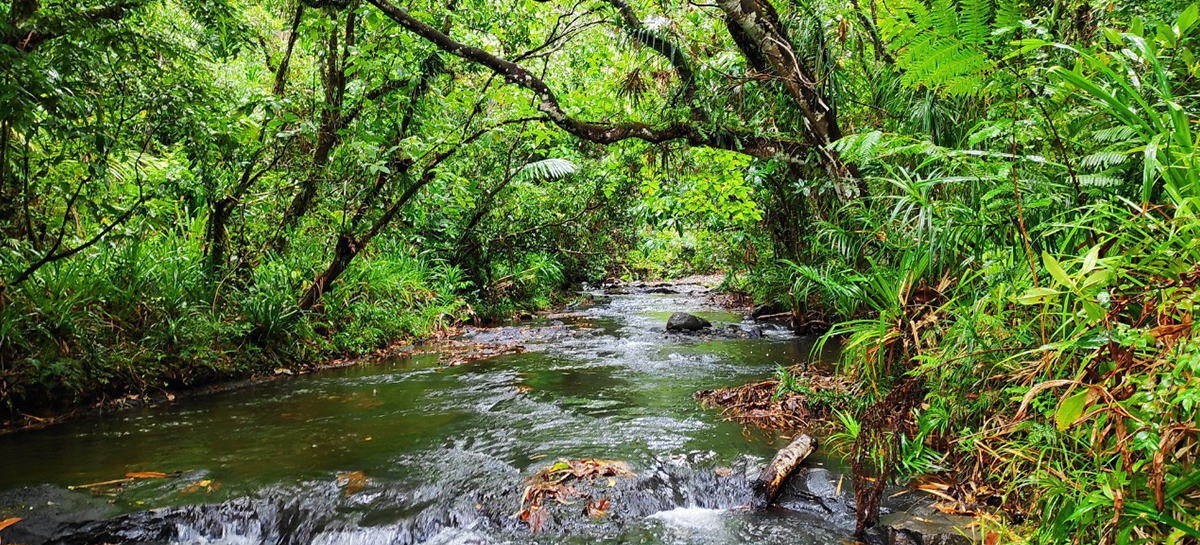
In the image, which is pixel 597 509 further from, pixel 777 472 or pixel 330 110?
pixel 330 110

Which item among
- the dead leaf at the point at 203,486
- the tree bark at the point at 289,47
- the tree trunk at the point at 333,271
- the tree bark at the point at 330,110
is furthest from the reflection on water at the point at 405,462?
the tree bark at the point at 289,47

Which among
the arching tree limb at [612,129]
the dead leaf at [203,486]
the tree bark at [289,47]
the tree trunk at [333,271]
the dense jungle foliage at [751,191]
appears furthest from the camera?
the tree trunk at [333,271]

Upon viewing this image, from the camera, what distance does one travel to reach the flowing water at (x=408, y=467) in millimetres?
2920

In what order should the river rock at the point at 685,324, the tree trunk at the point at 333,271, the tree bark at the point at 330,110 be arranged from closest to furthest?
the tree bark at the point at 330,110 → the tree trunk at the point at 333,271 → the river rock at the point at 685,324

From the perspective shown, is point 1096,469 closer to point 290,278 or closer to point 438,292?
point 290,278

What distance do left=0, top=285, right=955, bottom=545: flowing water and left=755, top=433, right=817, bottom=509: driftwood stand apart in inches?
2.9

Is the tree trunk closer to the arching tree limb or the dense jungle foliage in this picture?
the dense jungle foliage

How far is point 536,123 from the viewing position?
728 cm

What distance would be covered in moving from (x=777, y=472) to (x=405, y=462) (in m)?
2.14

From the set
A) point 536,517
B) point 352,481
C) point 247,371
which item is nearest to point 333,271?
point 247,371

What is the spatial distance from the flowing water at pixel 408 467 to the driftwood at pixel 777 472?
0.07 metres

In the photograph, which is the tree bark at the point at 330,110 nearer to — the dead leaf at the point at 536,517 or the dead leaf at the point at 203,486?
the dead leaf at the point at 203,486

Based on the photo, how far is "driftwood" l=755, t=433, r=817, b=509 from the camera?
3115mm

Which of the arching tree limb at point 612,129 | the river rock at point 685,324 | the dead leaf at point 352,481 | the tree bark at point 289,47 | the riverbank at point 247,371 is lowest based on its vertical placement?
the river rock at point 685,324
